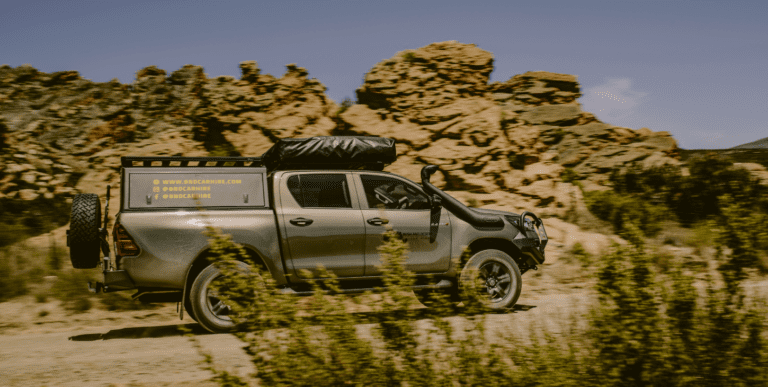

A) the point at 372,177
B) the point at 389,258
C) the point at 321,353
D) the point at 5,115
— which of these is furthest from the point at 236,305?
the point at 5,115

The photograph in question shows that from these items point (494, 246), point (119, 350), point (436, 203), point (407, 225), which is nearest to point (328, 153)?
point (407, 225)

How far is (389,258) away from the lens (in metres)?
3.32

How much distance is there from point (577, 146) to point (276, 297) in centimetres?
1608

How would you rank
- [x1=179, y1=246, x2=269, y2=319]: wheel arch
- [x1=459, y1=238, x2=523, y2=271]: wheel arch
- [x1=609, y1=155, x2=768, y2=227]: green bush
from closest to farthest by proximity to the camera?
[x1=179, y1=246, x2=269, y2=319]: wheel arch
[x1=459, y1=238, x2=523, y2=271]: wheel arch
[x1=609, y1=155, x2=768, y2=227]: green bush

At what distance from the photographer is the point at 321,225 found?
693 centimetres

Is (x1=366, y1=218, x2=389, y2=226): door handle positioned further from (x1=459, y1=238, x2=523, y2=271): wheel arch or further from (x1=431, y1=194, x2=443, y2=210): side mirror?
(x1=459, y1=238, x2=523, y2=271): wheel arch

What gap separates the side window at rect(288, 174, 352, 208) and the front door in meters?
0.24

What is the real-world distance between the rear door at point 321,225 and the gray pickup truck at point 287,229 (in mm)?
12

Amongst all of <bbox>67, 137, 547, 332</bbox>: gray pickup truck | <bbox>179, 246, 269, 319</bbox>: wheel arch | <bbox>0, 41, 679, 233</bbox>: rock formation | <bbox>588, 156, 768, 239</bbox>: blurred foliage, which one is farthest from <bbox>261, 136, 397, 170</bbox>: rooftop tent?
<bbox>588, 156, 768, 239</bbox>: blurred foliage

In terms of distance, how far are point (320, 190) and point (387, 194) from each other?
100 centimetres

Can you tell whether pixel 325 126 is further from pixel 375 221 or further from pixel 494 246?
pixel 375 221

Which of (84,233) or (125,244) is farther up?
(84,233)

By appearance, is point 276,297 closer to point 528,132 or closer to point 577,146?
point 528,132

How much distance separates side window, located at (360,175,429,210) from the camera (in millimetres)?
7496
